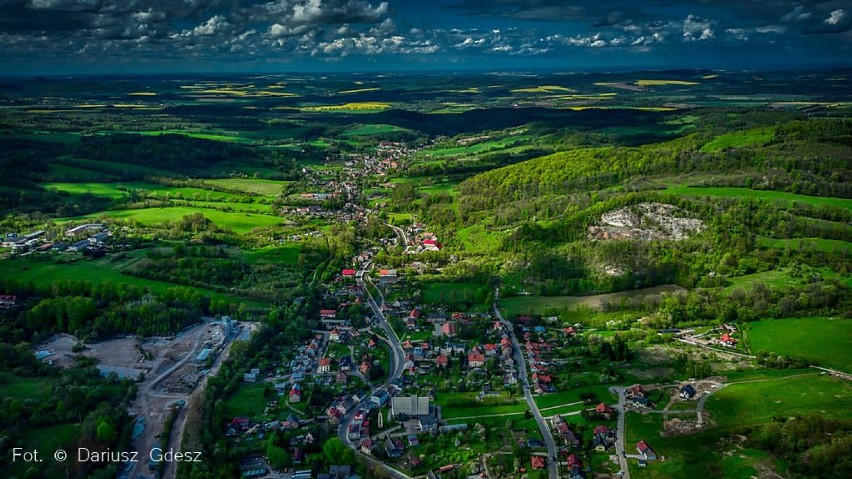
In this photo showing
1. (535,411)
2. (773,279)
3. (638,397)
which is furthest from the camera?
(773,279)

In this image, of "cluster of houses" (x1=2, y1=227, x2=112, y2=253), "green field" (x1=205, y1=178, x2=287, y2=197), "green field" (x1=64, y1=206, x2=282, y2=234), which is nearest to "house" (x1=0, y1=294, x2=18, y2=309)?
"cluster of houses" (x1=2, y1=227, x2=112, y2=253)

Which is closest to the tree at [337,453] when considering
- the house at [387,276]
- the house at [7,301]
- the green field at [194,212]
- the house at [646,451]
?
the house at [646,451]

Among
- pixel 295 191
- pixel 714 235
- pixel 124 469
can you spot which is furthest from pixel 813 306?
pixel 295 191

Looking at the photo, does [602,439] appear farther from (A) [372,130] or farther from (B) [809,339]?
(A) [372,130]

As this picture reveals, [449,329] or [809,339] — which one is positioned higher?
[449,329]

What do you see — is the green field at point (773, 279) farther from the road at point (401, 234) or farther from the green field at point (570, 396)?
the road at point (401, 234)

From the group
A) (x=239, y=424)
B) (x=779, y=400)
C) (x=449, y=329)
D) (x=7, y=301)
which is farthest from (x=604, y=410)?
(x=7, y=301)
